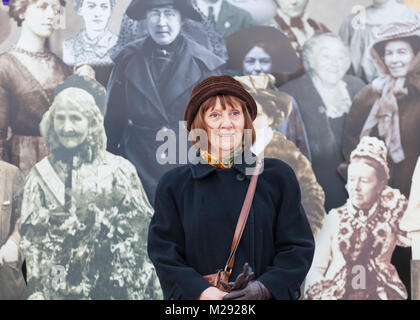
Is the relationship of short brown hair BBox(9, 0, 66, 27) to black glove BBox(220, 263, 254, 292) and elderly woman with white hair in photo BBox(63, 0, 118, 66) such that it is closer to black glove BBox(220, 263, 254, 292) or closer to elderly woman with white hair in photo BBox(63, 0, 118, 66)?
elderly woman with white hair in photo BBox(63, 0, 118, 66)

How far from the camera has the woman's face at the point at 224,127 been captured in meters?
1.48

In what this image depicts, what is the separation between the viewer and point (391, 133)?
12.3 feet

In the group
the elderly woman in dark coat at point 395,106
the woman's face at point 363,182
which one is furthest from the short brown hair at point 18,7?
the woman's face at point 363,182

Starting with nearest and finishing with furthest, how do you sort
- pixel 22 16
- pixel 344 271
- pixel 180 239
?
pixel 180 239 < pixel 344 271 < pixel 22 16

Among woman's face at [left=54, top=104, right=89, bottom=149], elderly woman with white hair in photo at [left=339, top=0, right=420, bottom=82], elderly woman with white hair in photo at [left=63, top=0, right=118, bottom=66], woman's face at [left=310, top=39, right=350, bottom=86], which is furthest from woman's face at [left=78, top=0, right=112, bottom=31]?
elderly woman with white hair in photo at [left=339, top=0, right=420, bottom=82]

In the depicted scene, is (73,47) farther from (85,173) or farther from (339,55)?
(339,55)

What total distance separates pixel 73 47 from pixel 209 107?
8.74 feet

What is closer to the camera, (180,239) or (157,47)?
(180,239)

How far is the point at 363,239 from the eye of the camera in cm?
369

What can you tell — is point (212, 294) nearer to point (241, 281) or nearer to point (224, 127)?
point (241, 281)

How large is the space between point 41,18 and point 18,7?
0.18m

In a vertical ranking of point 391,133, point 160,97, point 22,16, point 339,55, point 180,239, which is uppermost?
point 22,16

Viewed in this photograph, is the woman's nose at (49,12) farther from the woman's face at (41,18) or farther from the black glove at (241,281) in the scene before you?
the black glove at (241,281)
